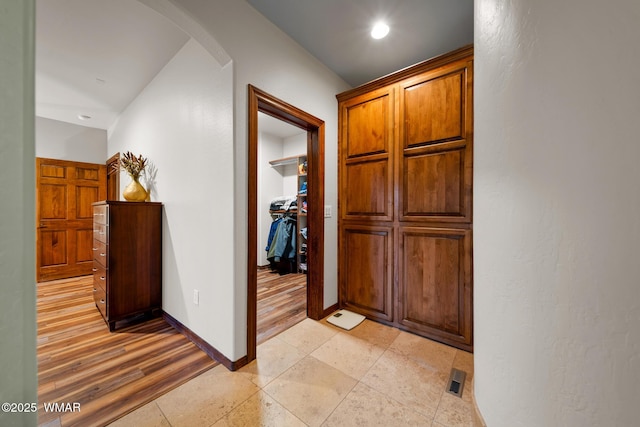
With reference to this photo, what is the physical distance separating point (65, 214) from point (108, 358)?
131 inches

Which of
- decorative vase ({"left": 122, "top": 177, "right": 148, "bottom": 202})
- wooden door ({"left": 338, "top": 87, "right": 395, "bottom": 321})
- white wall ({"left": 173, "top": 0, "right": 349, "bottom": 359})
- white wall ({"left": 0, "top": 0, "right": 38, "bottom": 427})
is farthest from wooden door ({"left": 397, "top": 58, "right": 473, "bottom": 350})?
decorative vase ({"left": 122, "top": 177, "right": 148, "bottom": 202})

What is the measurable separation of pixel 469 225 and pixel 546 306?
42.4 inches

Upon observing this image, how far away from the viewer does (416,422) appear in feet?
3.92

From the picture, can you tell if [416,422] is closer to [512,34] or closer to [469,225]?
[469,225]

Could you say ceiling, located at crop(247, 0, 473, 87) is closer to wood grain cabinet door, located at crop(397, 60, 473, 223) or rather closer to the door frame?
wood grain cabinet door, located at crop(397, 60, 473, 223)

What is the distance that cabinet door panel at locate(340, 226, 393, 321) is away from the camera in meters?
2.13

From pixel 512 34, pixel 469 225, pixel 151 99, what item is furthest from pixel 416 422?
pixel 151 99

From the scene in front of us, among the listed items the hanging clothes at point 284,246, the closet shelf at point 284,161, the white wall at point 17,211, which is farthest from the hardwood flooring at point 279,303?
the closet shelf at point 284,161

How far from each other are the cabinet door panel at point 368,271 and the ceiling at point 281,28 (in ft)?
5.16

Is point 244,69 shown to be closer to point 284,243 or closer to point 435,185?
point 435,185

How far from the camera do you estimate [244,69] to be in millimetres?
1584

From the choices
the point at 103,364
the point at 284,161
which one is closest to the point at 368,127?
the point at 284,161

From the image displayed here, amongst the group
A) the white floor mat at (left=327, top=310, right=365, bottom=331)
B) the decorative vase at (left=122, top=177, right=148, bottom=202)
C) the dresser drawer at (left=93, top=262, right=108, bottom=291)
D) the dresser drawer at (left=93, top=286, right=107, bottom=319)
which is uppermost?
the decorative vase at (left=122, top=177, right=148, bottom=202)

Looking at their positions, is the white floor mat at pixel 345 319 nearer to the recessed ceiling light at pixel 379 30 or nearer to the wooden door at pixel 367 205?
the wooden door at pixel 367 205
